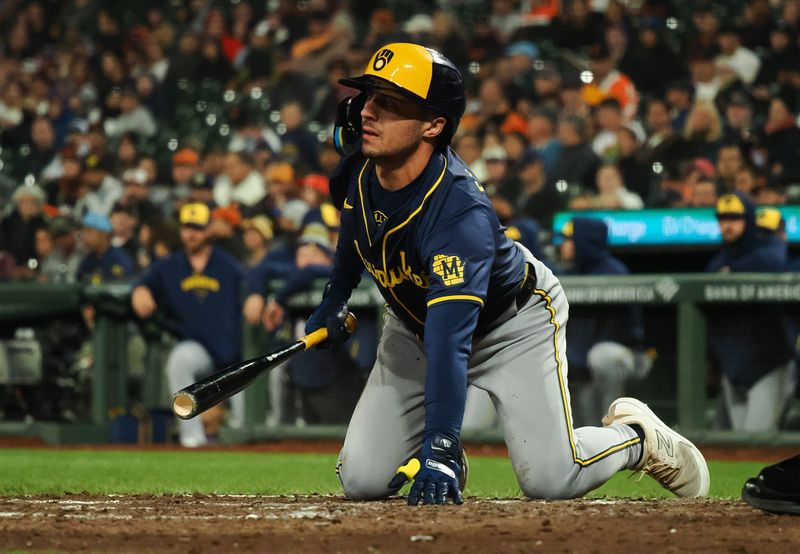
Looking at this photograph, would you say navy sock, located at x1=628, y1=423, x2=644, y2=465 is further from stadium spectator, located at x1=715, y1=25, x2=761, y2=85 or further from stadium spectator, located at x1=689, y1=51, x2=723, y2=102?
stadium spectator, located at x1=715, y1=25, x2=761, y2=85

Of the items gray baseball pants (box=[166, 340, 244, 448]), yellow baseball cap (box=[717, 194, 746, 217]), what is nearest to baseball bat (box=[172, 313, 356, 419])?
→ yellow baseball cap (box=[717, 194, 746, 217])

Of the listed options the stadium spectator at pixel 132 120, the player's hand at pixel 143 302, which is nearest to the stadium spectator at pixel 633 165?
the player's hand at pixel 143 302

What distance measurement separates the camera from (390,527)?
3.42m

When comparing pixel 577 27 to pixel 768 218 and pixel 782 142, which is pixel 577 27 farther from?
pixel 768 218

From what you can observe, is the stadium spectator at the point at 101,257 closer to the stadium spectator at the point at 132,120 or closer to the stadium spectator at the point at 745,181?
the stadium spectator at the point at 132,120

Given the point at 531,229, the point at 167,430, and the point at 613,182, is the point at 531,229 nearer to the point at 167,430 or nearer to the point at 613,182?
the point at 613,182

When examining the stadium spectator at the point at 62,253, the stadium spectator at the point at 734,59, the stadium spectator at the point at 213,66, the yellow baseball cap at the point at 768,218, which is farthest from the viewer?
the stadium spectator at the point at 213,66

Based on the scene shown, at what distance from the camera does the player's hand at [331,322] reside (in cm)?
459

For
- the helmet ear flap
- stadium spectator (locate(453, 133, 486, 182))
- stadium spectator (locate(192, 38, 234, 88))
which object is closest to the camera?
the helmet ear flap

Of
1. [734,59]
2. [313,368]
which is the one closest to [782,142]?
[734,59]

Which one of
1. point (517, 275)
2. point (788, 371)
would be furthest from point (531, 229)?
point (517, 275)

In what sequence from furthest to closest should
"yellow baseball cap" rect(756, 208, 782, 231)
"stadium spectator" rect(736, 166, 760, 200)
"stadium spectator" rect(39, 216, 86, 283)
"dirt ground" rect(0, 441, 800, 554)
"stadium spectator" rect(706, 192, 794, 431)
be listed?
1. "stadium spectator" rect(39, 216, 86, 283)
2. "stadium spectator" rect(736, 166, 760, 200)
3. "yellow baseball cap" rect(756, 208, 782, 231)
4. "stadium spectator" rect(706, 192, 794, 431)
5. "dirt ground" rect(0, 441, 800, 554)

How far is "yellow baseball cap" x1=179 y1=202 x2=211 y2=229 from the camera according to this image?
29.5 ft

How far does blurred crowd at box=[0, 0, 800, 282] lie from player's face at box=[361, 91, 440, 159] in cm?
416
